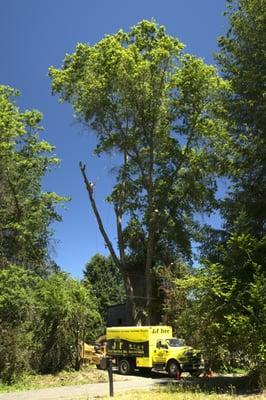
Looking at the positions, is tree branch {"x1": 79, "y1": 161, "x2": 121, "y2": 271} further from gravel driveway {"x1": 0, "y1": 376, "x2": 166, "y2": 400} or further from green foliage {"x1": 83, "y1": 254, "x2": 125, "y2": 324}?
green foliage {"x1": 83, "y1": 254, "x2": 125, "y2": 324}

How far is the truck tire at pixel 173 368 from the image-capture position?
83.1 ft

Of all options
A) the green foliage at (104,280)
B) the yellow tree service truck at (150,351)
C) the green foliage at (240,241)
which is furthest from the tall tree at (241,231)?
the green foliage at (104,280)

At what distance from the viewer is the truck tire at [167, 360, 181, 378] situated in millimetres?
25336

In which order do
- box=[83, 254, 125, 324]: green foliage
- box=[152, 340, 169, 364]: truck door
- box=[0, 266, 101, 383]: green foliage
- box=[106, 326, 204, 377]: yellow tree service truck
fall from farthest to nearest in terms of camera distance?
box=[83, 254, 125, 324]: green foliage
box=[152, 340, 169, 364]: truck door
box=[0, 266, 101, 383]: green foliage
box=[106, 326, 204, 377]: yellow tree service truck

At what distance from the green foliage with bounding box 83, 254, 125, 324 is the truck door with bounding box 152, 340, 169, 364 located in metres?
40.3

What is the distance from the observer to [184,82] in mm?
38844

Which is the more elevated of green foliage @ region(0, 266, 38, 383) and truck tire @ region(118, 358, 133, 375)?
green foliage @ region(0, 266, 38, 383)

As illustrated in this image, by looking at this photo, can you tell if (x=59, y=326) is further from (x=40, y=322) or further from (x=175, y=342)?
(x=175, y=342)

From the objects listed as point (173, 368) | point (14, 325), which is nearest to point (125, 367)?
point (173, 368)

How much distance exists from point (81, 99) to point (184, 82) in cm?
767

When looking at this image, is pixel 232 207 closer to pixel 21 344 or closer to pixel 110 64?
pixel 21 344

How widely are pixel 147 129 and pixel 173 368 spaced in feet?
63.8

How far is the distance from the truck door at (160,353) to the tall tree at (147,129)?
1059cm

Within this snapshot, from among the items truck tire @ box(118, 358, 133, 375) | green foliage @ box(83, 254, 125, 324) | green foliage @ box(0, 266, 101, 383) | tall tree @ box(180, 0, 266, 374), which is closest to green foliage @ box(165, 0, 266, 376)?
tall tree @ box(180, 0, 266, 374)
